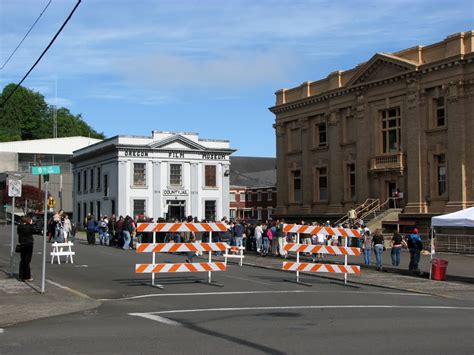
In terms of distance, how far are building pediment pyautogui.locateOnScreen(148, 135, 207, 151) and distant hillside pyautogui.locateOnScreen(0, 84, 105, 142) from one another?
182ft

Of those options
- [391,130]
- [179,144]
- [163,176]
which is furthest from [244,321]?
[179,144]

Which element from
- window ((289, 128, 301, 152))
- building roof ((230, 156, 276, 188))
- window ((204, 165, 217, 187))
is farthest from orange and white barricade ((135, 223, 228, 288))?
building roof ((230, 156, 276, 188))

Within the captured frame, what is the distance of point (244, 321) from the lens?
37.9ft

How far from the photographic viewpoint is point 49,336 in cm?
990

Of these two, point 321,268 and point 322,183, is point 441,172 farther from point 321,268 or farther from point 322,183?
point 321,268

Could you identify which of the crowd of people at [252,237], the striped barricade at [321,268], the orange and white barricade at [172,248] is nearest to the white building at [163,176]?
the crowd of people at [252,237]

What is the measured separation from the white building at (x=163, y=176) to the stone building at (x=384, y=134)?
11.9 meters

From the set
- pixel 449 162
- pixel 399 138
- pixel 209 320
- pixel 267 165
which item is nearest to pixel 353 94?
pixel 399 138

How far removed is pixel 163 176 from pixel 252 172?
34.3 metres

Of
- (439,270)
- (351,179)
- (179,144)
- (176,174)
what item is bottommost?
(439,270)

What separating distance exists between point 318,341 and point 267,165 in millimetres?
94541

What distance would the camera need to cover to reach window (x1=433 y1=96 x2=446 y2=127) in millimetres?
38812

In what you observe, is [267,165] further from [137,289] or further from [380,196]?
[137,289]

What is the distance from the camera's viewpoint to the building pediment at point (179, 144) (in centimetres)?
6134
